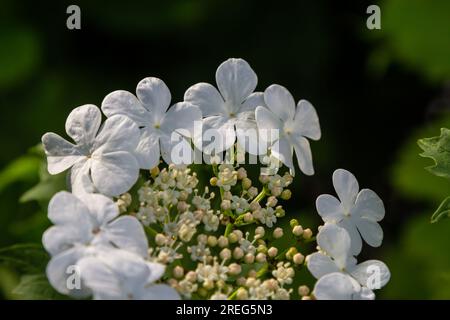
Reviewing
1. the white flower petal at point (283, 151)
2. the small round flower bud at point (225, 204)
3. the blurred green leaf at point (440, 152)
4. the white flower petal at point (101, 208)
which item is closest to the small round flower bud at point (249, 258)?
the small round flower bud at point (225, 204)

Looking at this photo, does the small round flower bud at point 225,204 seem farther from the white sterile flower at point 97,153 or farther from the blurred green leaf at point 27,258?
the blurred green leaf at point 27,258

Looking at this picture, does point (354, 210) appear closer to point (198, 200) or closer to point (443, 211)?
point (443, 211)

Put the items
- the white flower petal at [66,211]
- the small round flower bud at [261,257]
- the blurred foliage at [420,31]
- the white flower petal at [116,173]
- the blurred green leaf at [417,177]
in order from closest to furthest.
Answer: the white flower petal at [66,211], the white flower petal at [116,173], the small round flower bud at [261,257], the blurred green leaf at [417,177], the blurred foliage at [420,31]

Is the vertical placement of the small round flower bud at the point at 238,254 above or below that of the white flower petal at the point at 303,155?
A: below

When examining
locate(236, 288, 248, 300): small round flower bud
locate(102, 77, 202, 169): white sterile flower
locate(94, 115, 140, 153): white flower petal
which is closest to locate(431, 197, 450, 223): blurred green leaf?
locate(236, 288, 248, 300): small round flower bud

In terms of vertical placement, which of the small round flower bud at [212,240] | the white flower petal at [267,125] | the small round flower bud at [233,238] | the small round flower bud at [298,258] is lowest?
the small round flower bud at [298,258]

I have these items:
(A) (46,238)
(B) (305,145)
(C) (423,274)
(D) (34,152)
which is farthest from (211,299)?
(C) (423,274)

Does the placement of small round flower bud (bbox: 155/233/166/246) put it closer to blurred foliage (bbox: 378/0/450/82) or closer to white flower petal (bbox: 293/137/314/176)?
white flower petal (bbox: 293/137/314/176)
